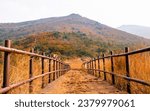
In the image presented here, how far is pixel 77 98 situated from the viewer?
175 inches

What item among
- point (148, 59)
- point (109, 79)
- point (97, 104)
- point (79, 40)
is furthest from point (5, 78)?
point (79, 40)

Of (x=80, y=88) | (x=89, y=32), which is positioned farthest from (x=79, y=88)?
(x=89, y=32)

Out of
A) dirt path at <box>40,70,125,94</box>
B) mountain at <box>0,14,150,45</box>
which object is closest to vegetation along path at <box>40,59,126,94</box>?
dirt path at <box>40,70,125,94</box>

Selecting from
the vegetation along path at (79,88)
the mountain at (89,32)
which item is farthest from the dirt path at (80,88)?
the mountain at (89,32)

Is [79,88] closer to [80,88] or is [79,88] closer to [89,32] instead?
[80,88]

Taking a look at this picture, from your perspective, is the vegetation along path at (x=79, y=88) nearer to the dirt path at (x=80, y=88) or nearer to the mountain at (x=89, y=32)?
the dirt path at (x=80, y=88)

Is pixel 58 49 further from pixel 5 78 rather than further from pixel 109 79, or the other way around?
pixel 5 78

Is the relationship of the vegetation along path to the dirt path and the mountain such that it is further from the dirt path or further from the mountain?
the mountain

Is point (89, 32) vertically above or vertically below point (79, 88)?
above

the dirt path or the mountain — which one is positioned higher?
the mountain

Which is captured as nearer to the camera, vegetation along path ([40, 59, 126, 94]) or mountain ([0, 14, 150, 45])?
vegetation along path ([40, 59, 126, 94])

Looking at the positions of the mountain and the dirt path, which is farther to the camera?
the mountain

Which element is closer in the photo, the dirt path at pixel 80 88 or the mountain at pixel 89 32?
the dirt path at pixel 80 88

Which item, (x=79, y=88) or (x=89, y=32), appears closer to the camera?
(x=79, y=88)
